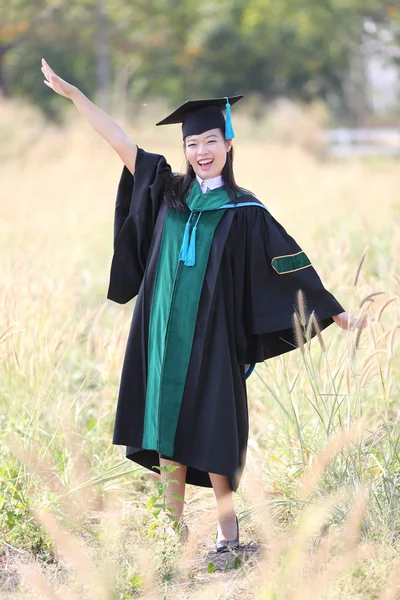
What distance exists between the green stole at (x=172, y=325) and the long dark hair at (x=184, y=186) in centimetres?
7

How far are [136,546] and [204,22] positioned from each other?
26.3m

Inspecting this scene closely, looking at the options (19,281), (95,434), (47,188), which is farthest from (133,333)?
(47,188)

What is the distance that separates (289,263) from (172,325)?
46cm

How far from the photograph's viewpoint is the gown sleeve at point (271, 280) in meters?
3.30

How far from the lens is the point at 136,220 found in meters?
3.45

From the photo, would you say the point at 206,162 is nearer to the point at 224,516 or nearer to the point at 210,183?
the point at 210,183

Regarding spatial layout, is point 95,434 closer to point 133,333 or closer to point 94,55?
point 133,333

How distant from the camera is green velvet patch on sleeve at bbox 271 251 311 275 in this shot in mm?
3293

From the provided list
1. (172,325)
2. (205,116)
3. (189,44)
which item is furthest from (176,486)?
(189,44)

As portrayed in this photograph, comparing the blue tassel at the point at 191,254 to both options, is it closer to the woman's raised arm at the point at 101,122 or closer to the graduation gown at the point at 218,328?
the graduation gown at the point at 218,328

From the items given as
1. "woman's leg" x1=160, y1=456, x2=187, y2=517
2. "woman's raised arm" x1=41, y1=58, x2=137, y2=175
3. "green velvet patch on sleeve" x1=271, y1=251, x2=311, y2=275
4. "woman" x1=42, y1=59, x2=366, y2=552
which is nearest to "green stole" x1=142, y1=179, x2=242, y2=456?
"woman" x1=42, y1=59, x2=366, y2=552

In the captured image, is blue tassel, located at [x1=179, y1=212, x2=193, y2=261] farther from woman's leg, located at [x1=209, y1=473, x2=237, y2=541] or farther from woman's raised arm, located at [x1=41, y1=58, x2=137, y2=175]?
woman's leg, located at [x1=209, y1=473, x2=237, y2=541]

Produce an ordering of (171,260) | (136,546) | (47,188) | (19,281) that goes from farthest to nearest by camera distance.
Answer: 1. (47,188)
2. (19,281)
3. (171,260)
4. (136,546)

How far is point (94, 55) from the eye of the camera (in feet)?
81.4
